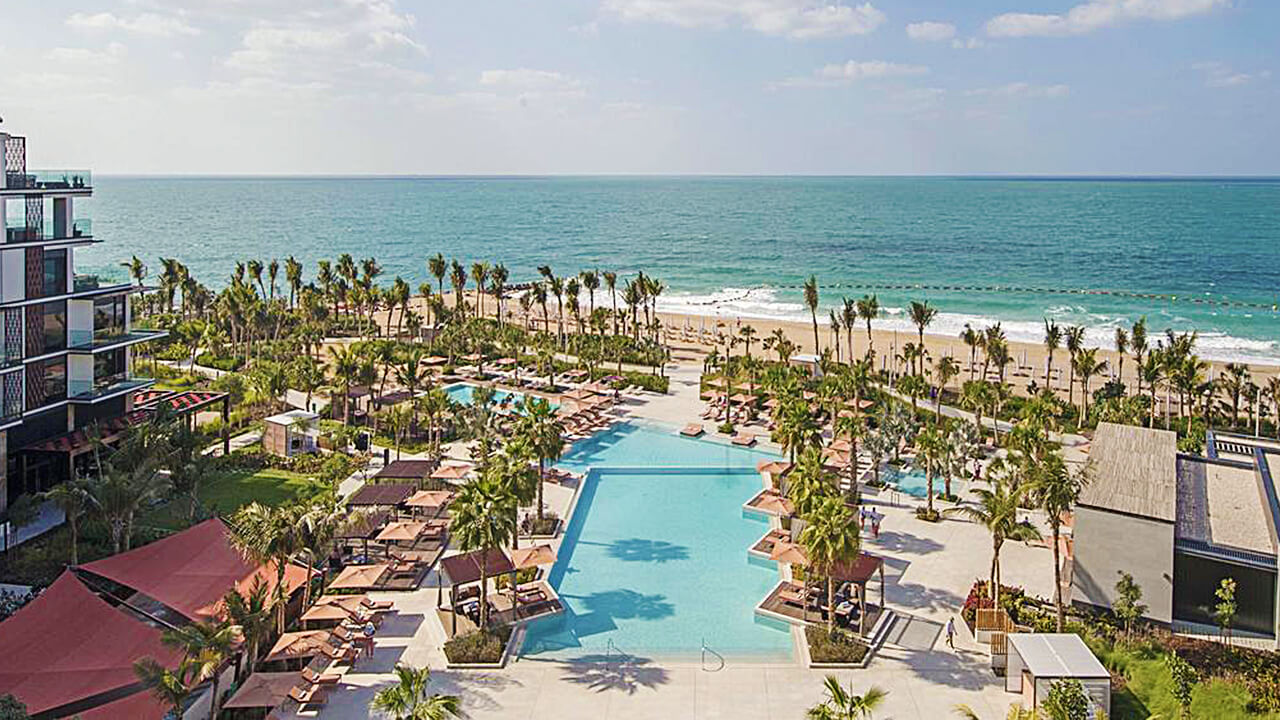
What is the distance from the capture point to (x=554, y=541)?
3111cm

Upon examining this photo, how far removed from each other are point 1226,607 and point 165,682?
79.4 ft

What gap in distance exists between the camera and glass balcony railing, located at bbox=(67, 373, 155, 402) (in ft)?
108

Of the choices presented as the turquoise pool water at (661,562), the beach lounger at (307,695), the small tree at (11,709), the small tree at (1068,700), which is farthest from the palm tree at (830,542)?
the small tree at (11,709)

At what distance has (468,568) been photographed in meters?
25.4

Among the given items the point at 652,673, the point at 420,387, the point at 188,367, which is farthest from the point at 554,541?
the point at 188,367

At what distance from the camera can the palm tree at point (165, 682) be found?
56.0 ft

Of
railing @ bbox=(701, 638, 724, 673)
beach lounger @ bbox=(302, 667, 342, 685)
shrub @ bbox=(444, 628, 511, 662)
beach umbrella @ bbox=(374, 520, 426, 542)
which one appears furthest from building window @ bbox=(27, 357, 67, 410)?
railing @ bbox=(701, 638, 724, 673)

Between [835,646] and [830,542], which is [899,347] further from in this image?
[835,646]

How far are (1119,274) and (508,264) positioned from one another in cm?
8296

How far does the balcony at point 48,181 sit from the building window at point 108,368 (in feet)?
20.8

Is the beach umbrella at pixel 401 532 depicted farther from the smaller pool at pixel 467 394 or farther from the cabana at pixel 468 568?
the smaller pool at pixel 467 394

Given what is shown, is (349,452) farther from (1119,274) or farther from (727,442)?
(1119,274)

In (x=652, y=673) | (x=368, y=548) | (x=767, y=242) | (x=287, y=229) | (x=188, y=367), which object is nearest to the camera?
(x=652, y=673)

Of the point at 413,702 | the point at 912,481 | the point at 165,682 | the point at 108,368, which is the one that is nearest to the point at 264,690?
the point at 165,682
